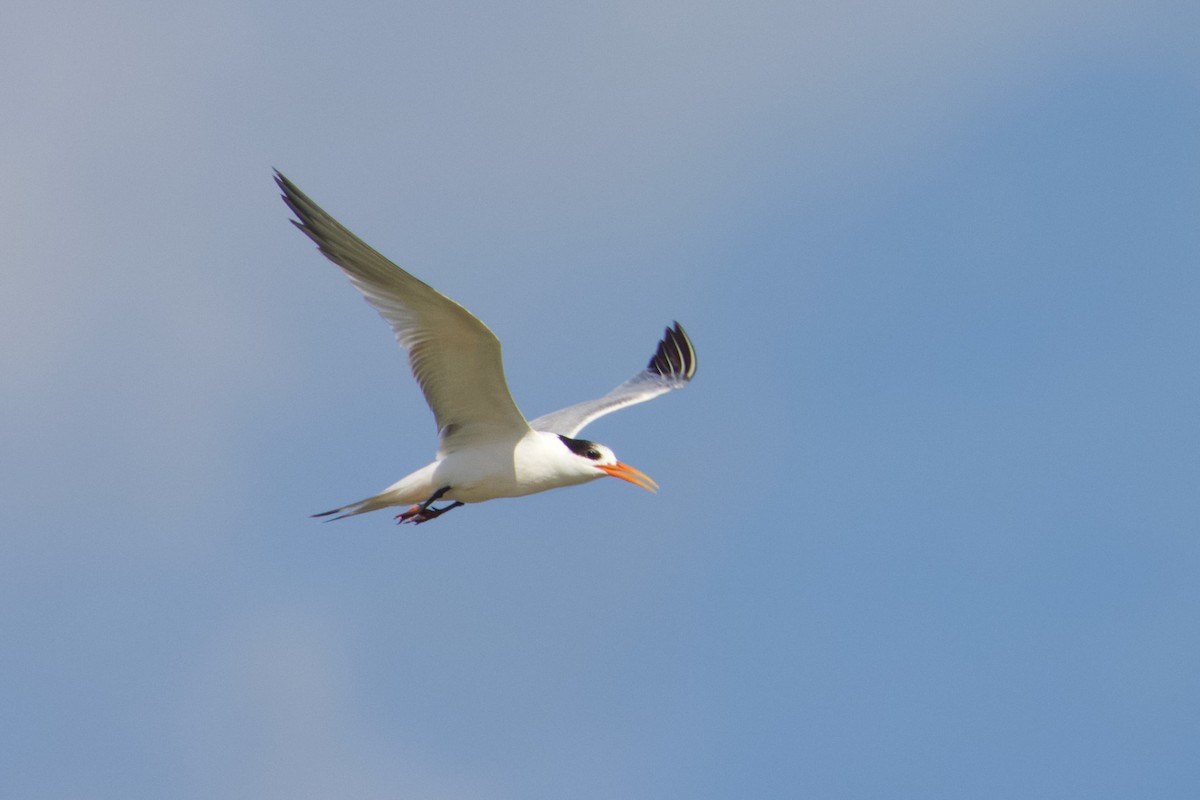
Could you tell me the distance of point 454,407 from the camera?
39.9 feet

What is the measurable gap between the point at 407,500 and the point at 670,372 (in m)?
4.53

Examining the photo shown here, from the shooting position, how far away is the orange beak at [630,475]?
12.7 meters

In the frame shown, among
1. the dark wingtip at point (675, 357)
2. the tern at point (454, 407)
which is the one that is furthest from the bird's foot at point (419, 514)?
the dark wingtip at point (675, 357)

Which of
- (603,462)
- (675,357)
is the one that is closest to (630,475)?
(603,462)

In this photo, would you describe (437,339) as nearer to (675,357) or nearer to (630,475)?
(630,475)

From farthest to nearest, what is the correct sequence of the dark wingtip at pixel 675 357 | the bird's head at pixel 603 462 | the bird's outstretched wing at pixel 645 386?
the dark wingtip at pixel 675 357, the bird's outstretched wing at pixel 645 386, the bird's head at pixel 603 462

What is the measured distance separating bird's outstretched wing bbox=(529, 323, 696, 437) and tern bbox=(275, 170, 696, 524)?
1039 mm

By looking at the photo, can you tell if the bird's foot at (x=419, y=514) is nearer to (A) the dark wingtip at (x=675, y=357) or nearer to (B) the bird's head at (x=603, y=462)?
(B) the bird's head at (x=603, y=462)

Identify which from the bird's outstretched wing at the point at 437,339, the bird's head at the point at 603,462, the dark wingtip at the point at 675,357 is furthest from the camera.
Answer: the dark wingtip at the point at 675,357

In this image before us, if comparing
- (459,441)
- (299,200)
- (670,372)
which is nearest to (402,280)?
(299,200)

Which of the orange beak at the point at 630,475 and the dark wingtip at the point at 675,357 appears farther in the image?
the dark wingtip at the point at 675,357

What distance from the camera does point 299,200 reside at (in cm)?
1078

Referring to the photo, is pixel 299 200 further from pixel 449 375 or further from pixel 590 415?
pixel 590 415

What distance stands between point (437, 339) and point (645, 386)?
14.9 ft
